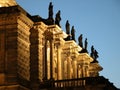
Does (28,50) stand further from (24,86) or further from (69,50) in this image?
(69,50)

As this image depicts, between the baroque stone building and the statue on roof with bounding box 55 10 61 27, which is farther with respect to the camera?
the statue on roof with bounding box 55 10 61 27

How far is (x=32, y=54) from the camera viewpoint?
5050 centimetres

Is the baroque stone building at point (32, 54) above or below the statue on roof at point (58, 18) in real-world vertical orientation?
below

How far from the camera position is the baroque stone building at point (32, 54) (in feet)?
152

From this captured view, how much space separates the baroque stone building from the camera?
4641 cm

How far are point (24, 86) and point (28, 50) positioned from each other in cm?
451

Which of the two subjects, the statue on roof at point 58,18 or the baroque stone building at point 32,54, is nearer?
the baroque stone building at point 32,54

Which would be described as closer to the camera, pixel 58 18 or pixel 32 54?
pixel 32 54

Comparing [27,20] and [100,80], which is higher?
[27,20]

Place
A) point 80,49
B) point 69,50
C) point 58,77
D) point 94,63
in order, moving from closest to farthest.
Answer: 1. point 58,77
2. point 69,50
3. point 80,49
4. point 94,63

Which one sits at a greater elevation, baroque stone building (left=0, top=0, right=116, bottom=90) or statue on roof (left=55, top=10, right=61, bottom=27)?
statue on roof (left=55, top=10, right=61, bottom=27)

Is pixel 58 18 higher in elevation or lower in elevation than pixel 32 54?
higher

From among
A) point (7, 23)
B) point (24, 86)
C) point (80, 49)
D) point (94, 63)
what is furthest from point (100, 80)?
point (94, 63)

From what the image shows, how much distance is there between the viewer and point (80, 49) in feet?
217
